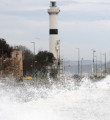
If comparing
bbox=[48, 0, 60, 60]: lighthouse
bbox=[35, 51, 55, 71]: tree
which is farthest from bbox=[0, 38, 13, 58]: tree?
bbox=[48, 0, 60, 60]: lighthouse

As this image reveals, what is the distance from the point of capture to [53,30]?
98.2m

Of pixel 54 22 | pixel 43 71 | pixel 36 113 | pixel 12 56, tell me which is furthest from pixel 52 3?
pixel 36 113

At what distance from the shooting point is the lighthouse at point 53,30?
98.3 metres

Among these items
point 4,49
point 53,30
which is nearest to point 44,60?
point 53,30

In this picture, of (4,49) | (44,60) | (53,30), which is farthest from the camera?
(44,60)

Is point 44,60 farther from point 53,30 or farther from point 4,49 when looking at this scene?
point 4,49

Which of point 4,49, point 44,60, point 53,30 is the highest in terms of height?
point 53,30

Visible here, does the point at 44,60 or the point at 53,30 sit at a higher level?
the point at 53,30

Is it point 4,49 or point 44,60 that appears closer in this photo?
point 4,49

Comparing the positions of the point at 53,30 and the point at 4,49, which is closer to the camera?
the point at 4,49

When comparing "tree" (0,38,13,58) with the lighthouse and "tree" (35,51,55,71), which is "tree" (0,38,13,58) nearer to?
"tree" (35,51,55,71)

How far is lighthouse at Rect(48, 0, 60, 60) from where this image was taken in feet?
323

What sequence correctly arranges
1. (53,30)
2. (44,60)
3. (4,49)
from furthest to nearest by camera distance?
(44,60) → (53,30) → (4,49)

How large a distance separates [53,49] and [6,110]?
82486 mm
